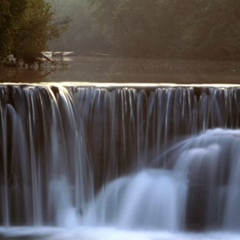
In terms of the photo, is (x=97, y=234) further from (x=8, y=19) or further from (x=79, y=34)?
(x=79, y=34)

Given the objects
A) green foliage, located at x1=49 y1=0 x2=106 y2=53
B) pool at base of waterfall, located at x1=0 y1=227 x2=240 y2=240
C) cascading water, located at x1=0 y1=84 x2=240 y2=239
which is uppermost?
green foliage, located at x1=49 y1=0 x2=106 y2=53

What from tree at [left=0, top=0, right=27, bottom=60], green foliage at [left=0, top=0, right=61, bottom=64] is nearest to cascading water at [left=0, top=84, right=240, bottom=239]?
tree at [left=0, top=0, right=27, bottom=60]

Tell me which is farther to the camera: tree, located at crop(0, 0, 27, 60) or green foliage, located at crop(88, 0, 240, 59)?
green foliage, located at crop(88, 0, 240, 59)

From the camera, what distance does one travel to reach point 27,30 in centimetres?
2105

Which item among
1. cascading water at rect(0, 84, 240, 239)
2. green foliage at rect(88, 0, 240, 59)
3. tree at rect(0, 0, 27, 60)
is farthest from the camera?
green foliage at rect(88, 0, 240, 59)

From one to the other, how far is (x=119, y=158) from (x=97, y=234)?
1281 mm

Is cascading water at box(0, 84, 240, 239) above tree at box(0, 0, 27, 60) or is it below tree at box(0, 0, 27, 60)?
below

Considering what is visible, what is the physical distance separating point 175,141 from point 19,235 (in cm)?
275

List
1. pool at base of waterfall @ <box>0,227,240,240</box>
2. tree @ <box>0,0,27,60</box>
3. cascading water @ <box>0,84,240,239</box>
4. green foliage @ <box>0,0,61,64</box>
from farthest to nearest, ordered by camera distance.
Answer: green foliage @ <box>0,0,61,64</box> → tree @ <box>0,0,27,60</box> → cascading water @ <box>0,84,240,239</box> → pool at base of waterfall @ <box>0,227,240,240</box>

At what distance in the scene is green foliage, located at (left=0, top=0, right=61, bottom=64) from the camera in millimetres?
18266

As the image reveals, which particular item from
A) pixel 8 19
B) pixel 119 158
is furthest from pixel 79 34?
pixel 119 158

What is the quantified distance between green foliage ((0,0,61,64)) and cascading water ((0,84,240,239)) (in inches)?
310

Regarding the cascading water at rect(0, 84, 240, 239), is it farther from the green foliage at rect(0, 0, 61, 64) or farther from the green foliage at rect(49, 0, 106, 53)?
the green foliage at rect(49, 0, 106, 53)

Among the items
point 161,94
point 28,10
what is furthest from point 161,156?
point 28,10
